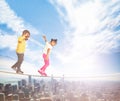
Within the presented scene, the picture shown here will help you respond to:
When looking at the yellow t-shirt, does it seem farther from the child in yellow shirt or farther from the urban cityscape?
the urban cityscape

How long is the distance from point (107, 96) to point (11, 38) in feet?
4.30

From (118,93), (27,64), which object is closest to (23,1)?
(27,64)

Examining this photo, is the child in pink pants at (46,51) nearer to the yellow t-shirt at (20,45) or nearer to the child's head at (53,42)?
the child's head at (53,42)

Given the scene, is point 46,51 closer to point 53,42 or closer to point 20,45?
point 53,42

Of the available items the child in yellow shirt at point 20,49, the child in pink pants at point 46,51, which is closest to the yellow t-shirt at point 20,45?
the child in yellow shirt at point 20,49

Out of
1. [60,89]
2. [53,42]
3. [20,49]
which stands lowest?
[60,89]

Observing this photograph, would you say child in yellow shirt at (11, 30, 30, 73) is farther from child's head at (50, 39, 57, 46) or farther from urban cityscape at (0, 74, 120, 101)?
child's head at (50, 39, 57, 46)

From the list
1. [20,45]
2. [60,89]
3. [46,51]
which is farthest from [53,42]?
[60,89]

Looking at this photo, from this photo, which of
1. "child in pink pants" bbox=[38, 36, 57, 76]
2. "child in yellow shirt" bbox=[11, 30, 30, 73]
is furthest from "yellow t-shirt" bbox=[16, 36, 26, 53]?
"child in pink pants" bbox=[38, 36, 57, 76]

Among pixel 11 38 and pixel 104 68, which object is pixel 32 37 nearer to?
pixel 11 38

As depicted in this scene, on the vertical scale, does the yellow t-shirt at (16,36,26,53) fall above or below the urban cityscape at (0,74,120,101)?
above

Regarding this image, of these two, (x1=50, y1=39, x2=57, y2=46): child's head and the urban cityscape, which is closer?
the urban cityscape

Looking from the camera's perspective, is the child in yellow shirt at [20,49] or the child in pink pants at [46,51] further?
the child in pink pants at [46,51]

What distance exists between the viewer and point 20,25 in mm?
4047
